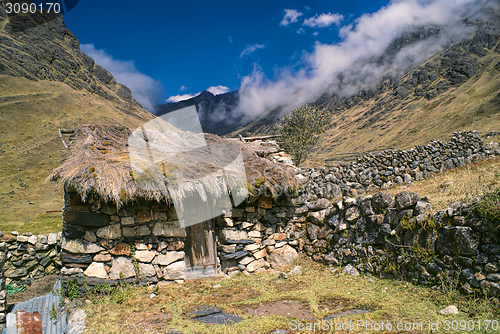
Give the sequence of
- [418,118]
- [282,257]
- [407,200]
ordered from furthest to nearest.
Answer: [418,118]
[282,257]
[407,200]

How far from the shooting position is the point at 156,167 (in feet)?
20.5

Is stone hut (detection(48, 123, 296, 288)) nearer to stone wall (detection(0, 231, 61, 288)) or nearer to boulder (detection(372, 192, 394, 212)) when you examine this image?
boulder (detection(372, 192, 394, 212))

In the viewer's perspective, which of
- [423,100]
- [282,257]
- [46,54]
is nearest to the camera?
[282,257]

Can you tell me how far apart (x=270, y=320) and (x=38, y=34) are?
129 metres

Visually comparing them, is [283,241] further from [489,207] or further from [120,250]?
[489,207]

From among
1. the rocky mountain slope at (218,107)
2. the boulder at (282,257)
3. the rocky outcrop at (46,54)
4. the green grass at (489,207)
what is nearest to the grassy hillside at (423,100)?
the boulder at (282,257)

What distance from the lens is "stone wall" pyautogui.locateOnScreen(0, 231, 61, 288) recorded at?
29.0 ft

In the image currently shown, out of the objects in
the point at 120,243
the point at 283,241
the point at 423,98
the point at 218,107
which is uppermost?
the point at 218,107

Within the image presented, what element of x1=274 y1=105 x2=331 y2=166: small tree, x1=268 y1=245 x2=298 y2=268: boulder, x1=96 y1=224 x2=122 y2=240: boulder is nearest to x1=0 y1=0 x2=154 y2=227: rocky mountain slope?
x1=96 y1=224 x2=122 y2=240: boulder

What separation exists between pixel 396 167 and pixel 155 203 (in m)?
11.3

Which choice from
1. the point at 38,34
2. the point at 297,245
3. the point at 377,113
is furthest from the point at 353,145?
the point at 38,34

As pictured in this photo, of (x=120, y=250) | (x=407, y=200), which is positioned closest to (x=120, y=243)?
(x=120, y=250)

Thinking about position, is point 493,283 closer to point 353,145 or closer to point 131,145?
point 131,145

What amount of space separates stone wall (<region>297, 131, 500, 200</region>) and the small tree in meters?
9.32
